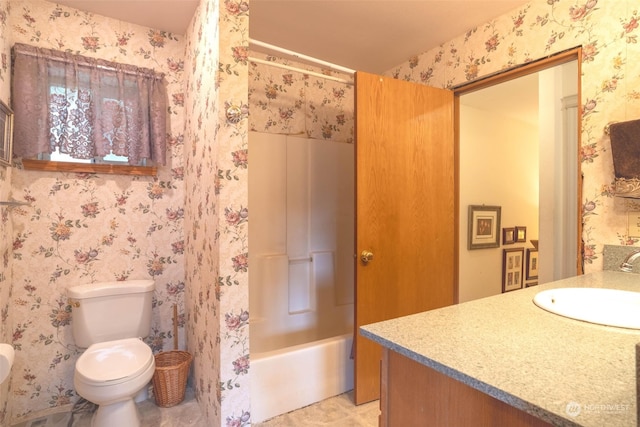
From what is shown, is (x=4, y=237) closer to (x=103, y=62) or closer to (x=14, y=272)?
(x=14, y=272)

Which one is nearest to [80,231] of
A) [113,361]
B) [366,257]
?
[113,361]

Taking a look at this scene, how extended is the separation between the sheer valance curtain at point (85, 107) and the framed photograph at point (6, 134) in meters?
0.05

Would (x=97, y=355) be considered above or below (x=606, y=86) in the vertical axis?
below

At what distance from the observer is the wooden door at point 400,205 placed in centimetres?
193

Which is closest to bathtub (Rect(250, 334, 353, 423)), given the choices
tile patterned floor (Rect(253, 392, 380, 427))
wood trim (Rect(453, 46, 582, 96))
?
tile patterned floor (Rect(253, 392, 380, 427))

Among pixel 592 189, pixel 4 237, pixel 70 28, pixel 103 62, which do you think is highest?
pixel 70 28

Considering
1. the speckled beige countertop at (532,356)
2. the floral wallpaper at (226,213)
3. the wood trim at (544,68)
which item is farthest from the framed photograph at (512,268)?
the floral wallpaper at (226,213)

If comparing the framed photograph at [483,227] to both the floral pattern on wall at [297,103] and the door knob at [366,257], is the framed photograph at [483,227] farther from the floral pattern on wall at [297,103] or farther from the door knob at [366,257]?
the door knob at [366,257]

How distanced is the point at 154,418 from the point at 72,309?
0.77 m

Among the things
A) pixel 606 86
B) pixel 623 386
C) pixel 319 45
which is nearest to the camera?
pixel 623 386

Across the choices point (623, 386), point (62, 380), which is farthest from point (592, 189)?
point (62, 380)

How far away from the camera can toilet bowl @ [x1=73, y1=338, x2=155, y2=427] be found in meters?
1.47

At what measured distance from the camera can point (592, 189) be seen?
5.34 ft

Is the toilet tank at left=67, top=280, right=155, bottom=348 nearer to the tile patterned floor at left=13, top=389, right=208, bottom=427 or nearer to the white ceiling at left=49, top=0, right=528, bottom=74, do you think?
the tile patterned floor at left=13, top=389, right=208, bottom=427
